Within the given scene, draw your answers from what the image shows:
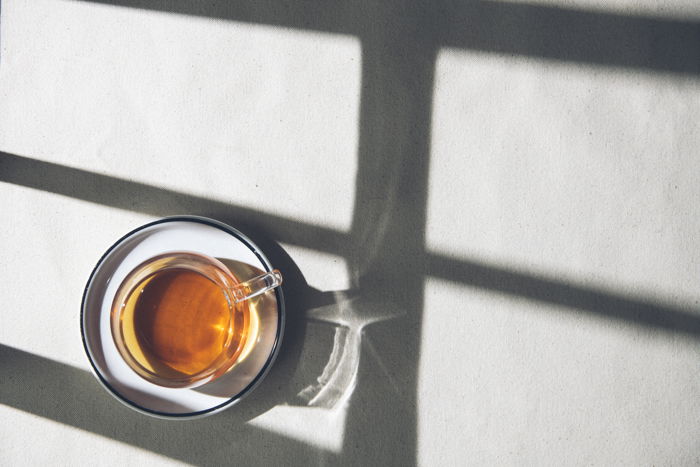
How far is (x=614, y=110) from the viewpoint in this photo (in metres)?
0.65

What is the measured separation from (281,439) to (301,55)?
48 centimetres

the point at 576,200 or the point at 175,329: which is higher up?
the point at 576,200

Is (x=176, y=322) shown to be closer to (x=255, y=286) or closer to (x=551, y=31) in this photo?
(x=255, y=286)

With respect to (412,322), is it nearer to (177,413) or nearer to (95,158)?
(177,413)

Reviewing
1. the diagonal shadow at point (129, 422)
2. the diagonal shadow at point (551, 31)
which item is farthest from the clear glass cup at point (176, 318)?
the diagonal shadow at point (551, 31)

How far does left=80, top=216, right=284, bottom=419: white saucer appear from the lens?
61cm

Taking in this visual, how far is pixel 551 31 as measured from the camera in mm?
654

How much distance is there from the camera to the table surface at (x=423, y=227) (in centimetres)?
64

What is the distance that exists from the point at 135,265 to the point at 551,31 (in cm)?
58

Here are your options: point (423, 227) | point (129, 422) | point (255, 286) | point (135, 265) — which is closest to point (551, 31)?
point (423, 227)

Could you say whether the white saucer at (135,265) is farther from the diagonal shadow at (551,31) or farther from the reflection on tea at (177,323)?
the diagonal shadow at (551,31)

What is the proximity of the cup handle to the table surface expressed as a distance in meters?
0.08

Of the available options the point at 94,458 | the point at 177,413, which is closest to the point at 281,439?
the point at 177,413

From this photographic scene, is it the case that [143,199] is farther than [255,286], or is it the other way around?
[143,199]
